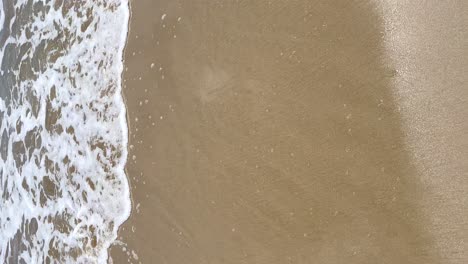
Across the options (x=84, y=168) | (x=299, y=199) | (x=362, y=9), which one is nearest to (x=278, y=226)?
(x=299, y=199)

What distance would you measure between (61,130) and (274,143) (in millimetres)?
1248

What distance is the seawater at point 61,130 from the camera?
243cm

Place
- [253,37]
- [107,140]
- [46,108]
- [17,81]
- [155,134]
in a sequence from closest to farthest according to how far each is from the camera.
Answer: [253,37] < [155,134] < [107,140] < [46,108] < [17,81]

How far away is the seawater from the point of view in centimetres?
243

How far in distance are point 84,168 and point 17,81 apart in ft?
2.56

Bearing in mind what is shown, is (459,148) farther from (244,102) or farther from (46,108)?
(46,108)

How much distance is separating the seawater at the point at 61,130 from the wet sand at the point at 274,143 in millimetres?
→ 145

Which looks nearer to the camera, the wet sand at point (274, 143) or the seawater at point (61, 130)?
the wet sand at point (274, 143)

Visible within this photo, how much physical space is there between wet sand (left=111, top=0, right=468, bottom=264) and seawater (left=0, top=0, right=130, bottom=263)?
145mm

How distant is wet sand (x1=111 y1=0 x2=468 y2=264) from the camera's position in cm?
178

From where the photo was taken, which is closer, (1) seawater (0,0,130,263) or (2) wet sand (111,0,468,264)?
(2) wet sand (111,0,468,264)

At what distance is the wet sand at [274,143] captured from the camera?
1.78 metres

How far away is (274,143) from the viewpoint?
196 centimetres

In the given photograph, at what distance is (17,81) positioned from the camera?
2914 millimetres
